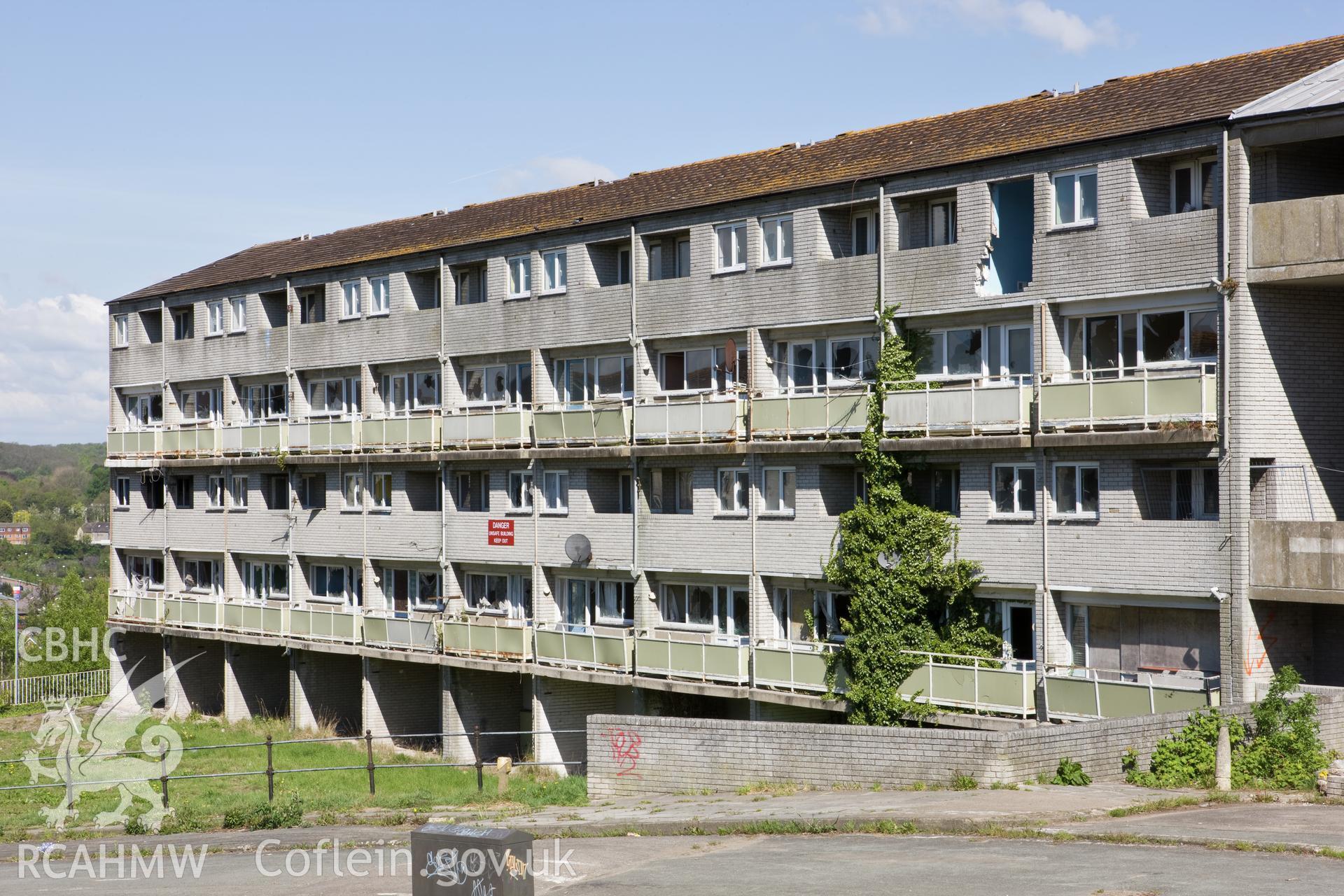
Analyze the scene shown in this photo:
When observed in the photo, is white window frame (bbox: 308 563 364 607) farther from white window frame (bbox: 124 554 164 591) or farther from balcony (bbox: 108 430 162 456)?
white window frame (bbox: 124 554 164 591)

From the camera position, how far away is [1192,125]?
24656mm

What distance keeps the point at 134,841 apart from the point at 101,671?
36.5 m

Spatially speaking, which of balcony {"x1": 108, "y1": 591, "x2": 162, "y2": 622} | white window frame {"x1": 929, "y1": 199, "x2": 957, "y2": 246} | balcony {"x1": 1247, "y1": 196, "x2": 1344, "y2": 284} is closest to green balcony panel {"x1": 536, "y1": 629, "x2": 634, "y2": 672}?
white window frame {"x1": 929, "y1": 199, "x2": 957, "y2": 246}

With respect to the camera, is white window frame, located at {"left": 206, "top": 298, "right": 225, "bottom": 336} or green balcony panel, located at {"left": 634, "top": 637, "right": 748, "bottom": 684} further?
white window frame, located at {"left": 206, "top": 298, "right": 225, "bottom": 336}

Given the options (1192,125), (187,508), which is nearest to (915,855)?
(1192,125)

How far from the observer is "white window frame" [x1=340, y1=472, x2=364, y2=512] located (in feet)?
141

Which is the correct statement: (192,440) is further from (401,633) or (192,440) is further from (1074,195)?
(1074,195)

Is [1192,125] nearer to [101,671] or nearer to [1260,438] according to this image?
[1260,438]

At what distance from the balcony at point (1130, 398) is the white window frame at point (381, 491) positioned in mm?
21159

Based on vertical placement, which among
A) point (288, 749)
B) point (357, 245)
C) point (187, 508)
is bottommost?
point (288, 749)

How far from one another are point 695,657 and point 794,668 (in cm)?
275

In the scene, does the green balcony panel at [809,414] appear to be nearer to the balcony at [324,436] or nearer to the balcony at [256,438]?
the balcony at [324,436]

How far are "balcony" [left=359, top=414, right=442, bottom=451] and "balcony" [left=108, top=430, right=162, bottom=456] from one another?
11.7 meters

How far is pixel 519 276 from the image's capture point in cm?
3803
